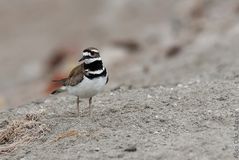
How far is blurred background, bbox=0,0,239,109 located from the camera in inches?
740

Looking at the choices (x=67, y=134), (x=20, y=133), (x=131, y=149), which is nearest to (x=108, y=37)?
(x=20, y=133)

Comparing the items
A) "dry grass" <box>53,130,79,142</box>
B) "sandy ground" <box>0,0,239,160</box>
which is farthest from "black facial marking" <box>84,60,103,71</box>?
"dry grass" <box>53,130,79,142</box>

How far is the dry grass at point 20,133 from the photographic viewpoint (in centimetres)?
908

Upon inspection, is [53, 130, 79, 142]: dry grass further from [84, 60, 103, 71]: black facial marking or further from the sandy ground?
[84, 60, 103, 71]: black facial marking

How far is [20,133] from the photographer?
930 cm

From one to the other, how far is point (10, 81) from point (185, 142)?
1749 centimetres

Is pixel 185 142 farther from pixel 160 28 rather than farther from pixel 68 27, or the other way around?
pixel 68 27

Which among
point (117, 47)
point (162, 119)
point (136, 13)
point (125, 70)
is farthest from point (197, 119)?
point (136, 13)

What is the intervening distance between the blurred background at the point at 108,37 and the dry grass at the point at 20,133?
5146 mm

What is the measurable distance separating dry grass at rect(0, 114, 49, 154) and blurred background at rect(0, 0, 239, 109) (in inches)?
203

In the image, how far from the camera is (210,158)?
26.0 feet

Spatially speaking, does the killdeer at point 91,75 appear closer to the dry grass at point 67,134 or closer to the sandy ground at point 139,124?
the sandy ground at point 139,124

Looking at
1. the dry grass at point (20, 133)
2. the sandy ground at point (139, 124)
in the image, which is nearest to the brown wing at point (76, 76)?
the sandy ground at point (139, 124)

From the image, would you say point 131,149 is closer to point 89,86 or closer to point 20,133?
point 89,86
